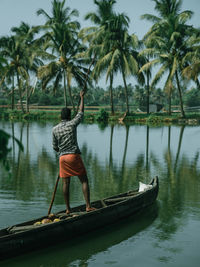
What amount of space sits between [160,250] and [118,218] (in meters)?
1.01

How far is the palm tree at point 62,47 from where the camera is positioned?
31.4 m

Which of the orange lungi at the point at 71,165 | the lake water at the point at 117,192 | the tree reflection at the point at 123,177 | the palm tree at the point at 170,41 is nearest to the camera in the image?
the lake water at the point at 117,192

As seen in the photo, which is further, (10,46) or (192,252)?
(10,46)

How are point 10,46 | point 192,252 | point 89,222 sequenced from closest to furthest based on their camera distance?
point 192,252
point 89,222
point 10,46

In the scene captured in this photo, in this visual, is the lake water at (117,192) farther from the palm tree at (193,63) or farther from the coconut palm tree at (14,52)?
the coconut palm tree at (14,52)

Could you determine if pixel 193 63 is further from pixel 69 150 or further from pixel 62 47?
pixel 69 150

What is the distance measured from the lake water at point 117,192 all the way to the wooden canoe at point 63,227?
149 mm

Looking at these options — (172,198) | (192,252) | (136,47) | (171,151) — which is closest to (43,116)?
(136,47)

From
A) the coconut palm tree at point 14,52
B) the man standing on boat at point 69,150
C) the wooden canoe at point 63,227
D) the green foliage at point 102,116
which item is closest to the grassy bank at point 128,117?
the green foliage at point 102,116

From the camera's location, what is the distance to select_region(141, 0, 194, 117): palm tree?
3002 centimetres

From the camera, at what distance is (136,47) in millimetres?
30891

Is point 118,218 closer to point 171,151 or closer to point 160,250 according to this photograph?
point 160,250

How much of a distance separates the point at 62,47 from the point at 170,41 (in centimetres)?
906

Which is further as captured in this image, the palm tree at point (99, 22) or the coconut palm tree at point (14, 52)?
the coconut palm tree at point (14, 52)
